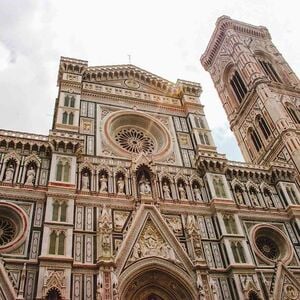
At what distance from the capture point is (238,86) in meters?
31.7

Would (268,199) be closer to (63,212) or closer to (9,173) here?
(63,212)

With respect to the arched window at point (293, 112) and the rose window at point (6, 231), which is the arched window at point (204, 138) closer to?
the arched window at point (293, 112)

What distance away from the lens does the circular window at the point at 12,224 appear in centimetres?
1287

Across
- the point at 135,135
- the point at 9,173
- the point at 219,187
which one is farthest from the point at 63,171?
the point at 219,187

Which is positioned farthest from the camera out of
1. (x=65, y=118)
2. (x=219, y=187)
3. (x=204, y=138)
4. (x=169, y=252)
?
(x=204, y=138)

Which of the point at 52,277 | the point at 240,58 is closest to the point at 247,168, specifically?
the point at 52,277

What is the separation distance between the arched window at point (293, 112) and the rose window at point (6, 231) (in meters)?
20.6

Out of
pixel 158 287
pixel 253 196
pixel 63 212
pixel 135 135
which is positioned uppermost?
pixel 135 135

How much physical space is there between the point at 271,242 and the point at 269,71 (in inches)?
738

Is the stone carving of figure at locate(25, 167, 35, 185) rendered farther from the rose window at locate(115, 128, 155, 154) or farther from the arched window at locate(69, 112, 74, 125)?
the rose window at locate(115, 128, 155, 154)

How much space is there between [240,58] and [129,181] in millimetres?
19582

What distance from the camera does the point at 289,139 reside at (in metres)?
23.2

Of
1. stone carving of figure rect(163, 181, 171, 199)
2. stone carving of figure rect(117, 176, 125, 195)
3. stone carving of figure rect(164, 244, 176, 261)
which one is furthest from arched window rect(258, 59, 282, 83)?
stone carving of figure rect(164, 244, 176, 261)

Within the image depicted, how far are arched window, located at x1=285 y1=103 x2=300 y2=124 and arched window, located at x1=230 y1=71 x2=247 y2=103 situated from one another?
4.19m
